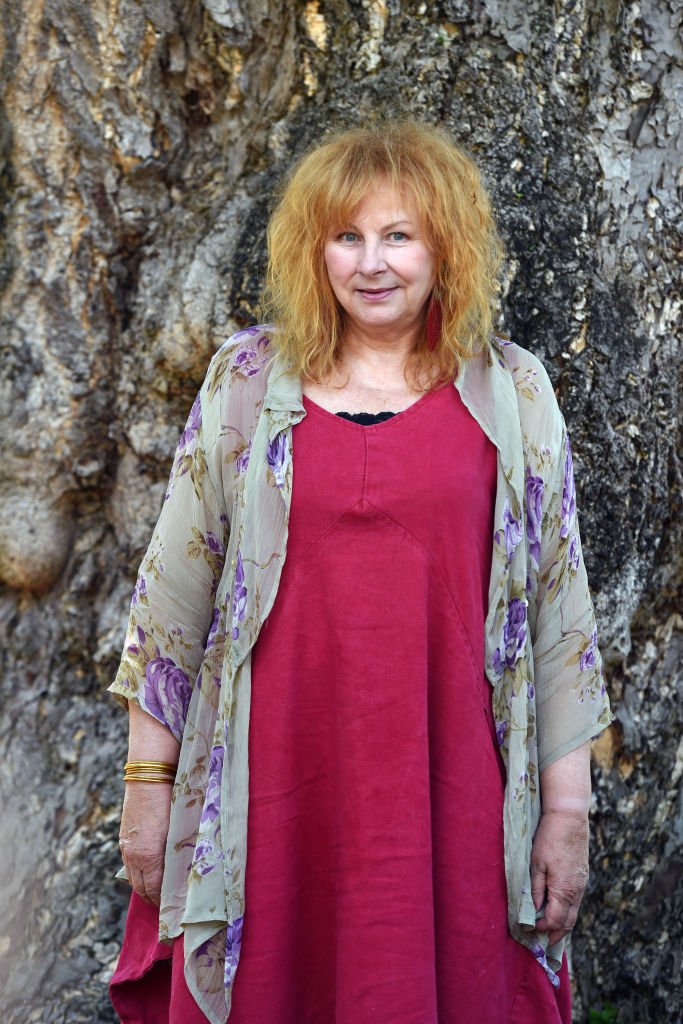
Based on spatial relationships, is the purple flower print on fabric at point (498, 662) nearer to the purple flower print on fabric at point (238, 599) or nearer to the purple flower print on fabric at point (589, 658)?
the purple flower print on fabric at point (589, 658)

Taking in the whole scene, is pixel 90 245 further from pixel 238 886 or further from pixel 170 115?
pixel 238 886

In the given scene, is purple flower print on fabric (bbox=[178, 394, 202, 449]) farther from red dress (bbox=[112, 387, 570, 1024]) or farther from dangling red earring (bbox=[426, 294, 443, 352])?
dangling red earring (bbox=[426, 294, 443, 352])

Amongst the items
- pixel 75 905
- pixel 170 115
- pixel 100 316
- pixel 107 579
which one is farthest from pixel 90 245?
pixel 75 905

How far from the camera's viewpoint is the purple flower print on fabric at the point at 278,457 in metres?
1.98

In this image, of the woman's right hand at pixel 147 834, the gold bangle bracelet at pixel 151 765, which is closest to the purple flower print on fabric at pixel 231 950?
the woman's right hand at pixel 147 834

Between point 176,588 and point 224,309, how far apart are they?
0.84m

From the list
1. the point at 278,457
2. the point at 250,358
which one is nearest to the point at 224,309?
the point at 250,358

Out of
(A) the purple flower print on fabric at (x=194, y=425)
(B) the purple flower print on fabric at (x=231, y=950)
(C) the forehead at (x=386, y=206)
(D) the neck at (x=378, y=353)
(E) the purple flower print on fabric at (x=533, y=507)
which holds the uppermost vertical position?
(C) the forehead at (x=386, y=206)

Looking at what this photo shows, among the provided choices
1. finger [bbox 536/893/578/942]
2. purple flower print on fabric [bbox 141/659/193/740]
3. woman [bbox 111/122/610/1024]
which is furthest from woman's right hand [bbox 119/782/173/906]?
finger [bbox 536/893/578/942]

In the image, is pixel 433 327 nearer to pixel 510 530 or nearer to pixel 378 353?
pixel 378 353

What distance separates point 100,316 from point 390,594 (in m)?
1.37

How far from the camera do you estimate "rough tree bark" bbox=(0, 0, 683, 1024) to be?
2602 millimetres

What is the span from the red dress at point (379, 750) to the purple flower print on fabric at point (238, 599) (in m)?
0.05

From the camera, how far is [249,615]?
1997mm
